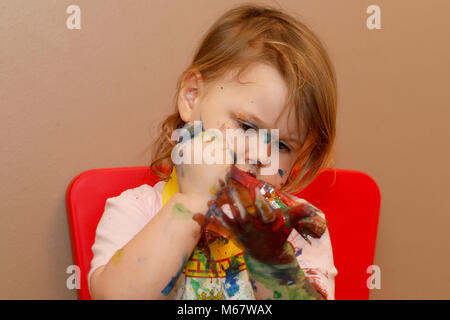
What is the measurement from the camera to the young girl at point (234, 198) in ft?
1.53

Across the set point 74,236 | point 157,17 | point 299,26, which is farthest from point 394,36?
point 74,236

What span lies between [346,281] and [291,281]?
37 cm

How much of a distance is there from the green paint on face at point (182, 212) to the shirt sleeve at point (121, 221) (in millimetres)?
110

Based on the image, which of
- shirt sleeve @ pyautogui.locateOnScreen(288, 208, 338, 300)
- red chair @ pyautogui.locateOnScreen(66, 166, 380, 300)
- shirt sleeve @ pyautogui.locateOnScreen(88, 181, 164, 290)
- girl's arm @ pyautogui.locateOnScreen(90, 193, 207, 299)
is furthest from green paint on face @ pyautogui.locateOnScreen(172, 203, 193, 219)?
red chair @ pyautogui.locateOnScreen(66, 166, 380, 300)

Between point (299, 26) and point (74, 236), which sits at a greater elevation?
point (299, 26)

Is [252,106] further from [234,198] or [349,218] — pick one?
[349,218]

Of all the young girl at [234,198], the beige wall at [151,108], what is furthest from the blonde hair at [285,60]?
the beige wall at [151,108]

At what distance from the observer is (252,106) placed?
0.55 m

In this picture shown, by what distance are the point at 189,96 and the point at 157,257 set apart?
0.27 metres

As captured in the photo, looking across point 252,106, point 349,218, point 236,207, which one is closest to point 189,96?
point 252,106

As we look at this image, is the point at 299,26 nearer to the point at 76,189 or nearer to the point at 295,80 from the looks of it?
the point at 295,80

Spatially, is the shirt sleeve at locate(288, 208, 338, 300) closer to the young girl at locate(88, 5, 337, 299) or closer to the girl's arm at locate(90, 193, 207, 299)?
the young girl at locate(88, 5, 337, 299)

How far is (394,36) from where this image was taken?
0.87 m
